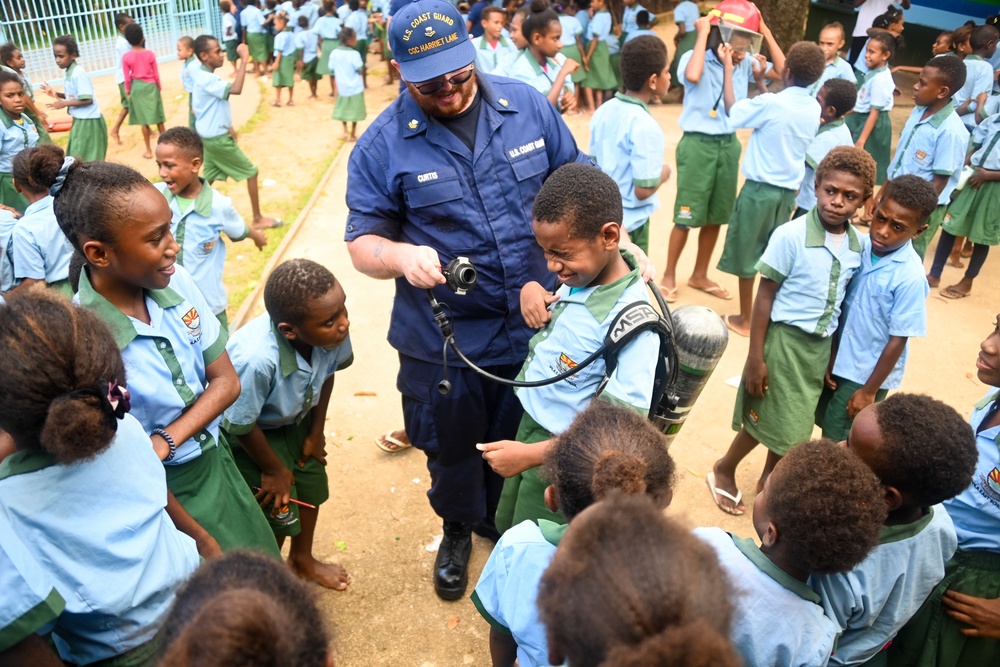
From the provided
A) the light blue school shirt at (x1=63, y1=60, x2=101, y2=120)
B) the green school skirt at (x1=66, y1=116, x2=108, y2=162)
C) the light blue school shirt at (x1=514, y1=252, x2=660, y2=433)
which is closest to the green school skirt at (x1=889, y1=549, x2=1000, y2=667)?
the light blue school shirt at (x1=514, y1=252, x2=660, y2=433)

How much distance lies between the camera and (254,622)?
3.60 feet

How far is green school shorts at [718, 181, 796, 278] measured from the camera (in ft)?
16.9

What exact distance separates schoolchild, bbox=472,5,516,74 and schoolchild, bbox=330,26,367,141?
6.92 ft

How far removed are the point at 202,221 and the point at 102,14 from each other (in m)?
11.3

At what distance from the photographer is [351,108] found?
31.9 ft

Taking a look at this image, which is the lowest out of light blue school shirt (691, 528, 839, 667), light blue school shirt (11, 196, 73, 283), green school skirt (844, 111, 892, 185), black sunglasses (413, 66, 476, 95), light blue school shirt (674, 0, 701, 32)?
green school skirt (844, 111, 892, 185)

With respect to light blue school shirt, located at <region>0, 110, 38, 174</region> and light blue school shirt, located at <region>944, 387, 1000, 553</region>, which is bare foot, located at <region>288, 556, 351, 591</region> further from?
light blue school shirt, located at <region>0, 110, 38, 174</region>

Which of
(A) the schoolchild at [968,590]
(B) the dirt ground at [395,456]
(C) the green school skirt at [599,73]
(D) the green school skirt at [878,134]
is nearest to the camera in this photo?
(A) the schoolchild at [968,590]

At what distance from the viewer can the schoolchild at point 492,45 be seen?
25.8 ft

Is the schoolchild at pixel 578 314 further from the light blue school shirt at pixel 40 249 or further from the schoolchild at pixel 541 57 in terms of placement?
the schoolchild at pixel 541 57

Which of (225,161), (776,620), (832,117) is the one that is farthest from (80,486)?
(225,161)

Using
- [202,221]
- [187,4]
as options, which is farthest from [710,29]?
[187,4]

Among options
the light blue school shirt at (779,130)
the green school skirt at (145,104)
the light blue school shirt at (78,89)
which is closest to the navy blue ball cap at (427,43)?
the light blue school shirt at (779,130)

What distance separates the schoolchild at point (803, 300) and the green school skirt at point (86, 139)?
7124mm
